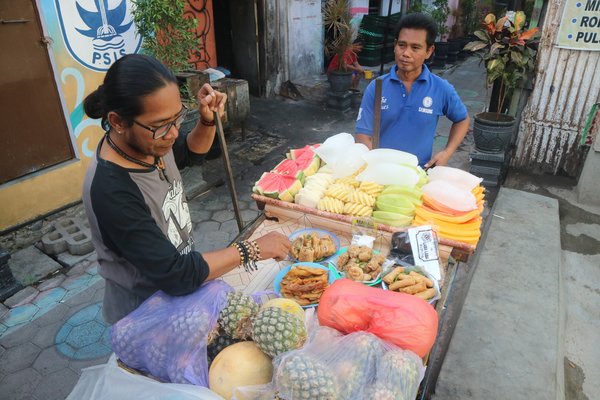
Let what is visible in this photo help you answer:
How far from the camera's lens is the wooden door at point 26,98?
409 centimetres

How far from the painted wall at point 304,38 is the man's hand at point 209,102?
24.8ft

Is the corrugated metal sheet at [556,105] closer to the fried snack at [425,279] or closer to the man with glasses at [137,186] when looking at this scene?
the fried snack at [425,279]

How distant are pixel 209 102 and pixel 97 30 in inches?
143

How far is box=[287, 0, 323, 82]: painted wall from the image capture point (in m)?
9.03

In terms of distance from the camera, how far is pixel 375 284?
187 centimetres

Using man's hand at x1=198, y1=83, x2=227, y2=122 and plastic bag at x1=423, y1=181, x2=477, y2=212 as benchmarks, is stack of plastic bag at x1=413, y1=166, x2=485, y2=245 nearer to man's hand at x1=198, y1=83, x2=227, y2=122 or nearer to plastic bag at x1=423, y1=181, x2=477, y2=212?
plastic bag at x1=423, y1=181, x2=477, y2=212

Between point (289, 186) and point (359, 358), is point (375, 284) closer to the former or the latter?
point (359, 358)

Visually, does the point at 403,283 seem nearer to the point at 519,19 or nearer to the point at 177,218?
the point at 177,218

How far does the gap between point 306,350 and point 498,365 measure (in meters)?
1.78

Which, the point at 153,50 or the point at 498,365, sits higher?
the point at 153,50

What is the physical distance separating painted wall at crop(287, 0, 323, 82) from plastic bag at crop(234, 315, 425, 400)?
870 centimetres

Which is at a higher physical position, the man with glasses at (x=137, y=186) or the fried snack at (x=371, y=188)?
the man with glasses at (x=137, y=186)

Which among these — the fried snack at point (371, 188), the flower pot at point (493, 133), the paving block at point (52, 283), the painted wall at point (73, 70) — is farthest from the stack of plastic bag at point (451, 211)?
the painted wall at point (73, 70)

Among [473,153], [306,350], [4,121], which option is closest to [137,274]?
[306,350]
